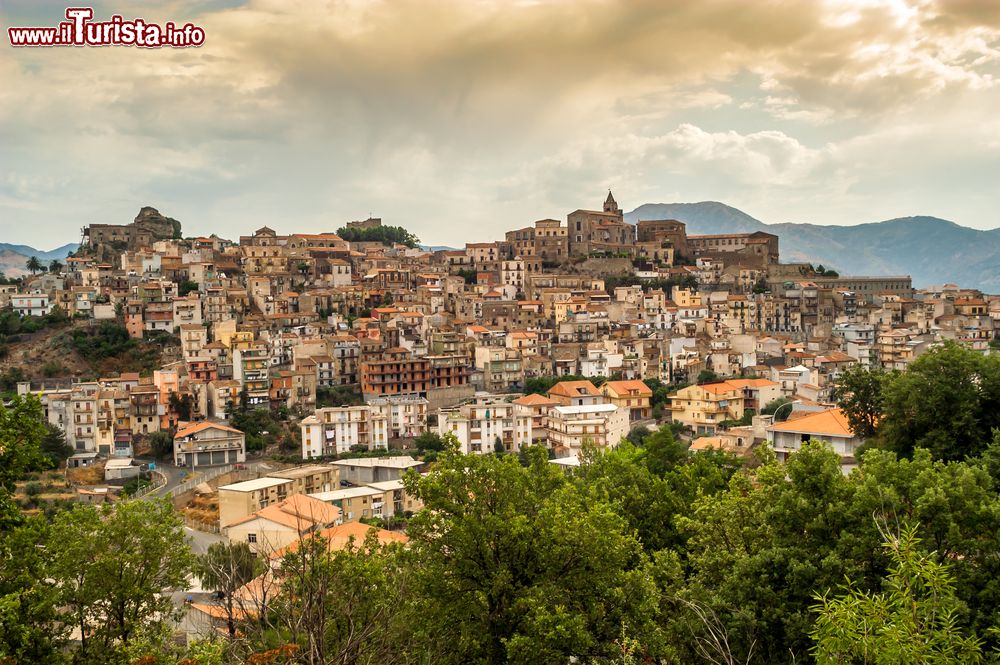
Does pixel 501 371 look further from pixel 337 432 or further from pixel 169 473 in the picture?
pixel 169 473

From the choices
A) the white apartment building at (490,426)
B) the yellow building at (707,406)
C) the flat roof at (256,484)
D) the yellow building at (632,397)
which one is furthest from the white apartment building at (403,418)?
the yellow building at (707,406)

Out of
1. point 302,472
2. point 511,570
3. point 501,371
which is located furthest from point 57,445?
point 511,570

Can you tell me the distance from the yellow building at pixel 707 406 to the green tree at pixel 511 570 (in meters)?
28.6

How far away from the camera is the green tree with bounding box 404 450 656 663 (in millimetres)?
8805

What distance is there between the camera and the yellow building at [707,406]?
3744 cm

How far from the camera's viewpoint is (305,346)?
4628 cm

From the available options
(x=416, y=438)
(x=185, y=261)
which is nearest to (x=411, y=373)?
(x=416, y=438)

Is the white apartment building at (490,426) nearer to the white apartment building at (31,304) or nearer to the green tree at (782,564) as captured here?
the green tree at (782,564)

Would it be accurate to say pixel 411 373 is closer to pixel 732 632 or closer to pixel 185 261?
pixel 185 261

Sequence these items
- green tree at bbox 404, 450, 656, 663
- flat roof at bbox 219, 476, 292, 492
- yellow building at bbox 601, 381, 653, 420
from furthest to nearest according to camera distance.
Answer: yellow building at bbox 601, 381, 653, 420, flat roof at bbox 219, 476, 292, 492, green tree at bbox 404, 450, 656, 663

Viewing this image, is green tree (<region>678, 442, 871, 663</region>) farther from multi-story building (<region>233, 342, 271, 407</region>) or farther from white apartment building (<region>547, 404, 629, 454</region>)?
multi-story building (<region>233, 342, 271, 407</region>)

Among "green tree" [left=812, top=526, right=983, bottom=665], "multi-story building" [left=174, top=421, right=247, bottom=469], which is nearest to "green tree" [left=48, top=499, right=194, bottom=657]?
"green tree" [left=812, top=526, right=983, bottom=665]

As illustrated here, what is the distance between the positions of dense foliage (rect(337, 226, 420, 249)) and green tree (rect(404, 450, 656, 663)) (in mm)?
64432

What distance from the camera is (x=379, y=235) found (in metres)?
73.8
